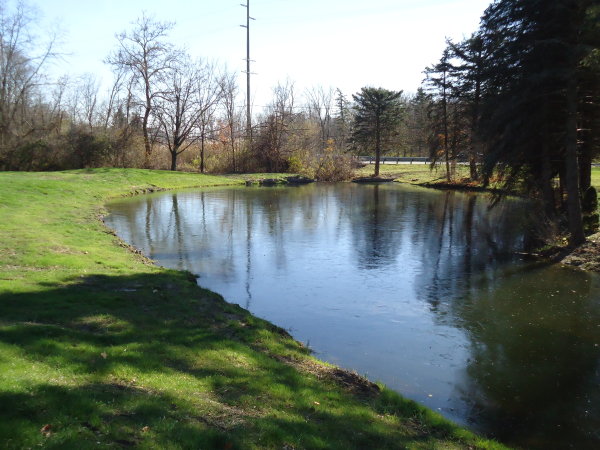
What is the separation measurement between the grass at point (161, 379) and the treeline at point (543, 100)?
39.4ft

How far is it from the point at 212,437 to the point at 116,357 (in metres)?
2.10

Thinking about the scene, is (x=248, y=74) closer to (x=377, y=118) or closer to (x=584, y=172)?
(x=377, y=118)

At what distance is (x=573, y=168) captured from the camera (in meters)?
14.4

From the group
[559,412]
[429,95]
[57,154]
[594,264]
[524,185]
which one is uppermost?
[429,95]

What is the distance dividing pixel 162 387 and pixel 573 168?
48.1ft

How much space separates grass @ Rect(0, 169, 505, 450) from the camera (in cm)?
380

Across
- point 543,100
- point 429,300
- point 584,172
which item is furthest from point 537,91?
point 429,300

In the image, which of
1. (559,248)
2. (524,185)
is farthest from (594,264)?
(524,185)

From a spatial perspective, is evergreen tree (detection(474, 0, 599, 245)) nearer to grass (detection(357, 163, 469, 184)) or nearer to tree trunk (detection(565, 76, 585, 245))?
tree trunk (detection(565, 76, 585, 245))

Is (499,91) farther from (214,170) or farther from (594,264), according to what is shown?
(214,170)

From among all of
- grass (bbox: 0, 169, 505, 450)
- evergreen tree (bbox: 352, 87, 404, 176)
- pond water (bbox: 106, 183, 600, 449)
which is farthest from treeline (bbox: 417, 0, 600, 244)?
evergreen tree (bbox: 352, 87, 404, 176)

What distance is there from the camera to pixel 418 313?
9773 mm

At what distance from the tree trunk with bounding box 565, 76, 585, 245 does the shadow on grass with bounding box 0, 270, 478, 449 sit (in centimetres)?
1187

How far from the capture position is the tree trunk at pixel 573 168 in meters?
14.2
